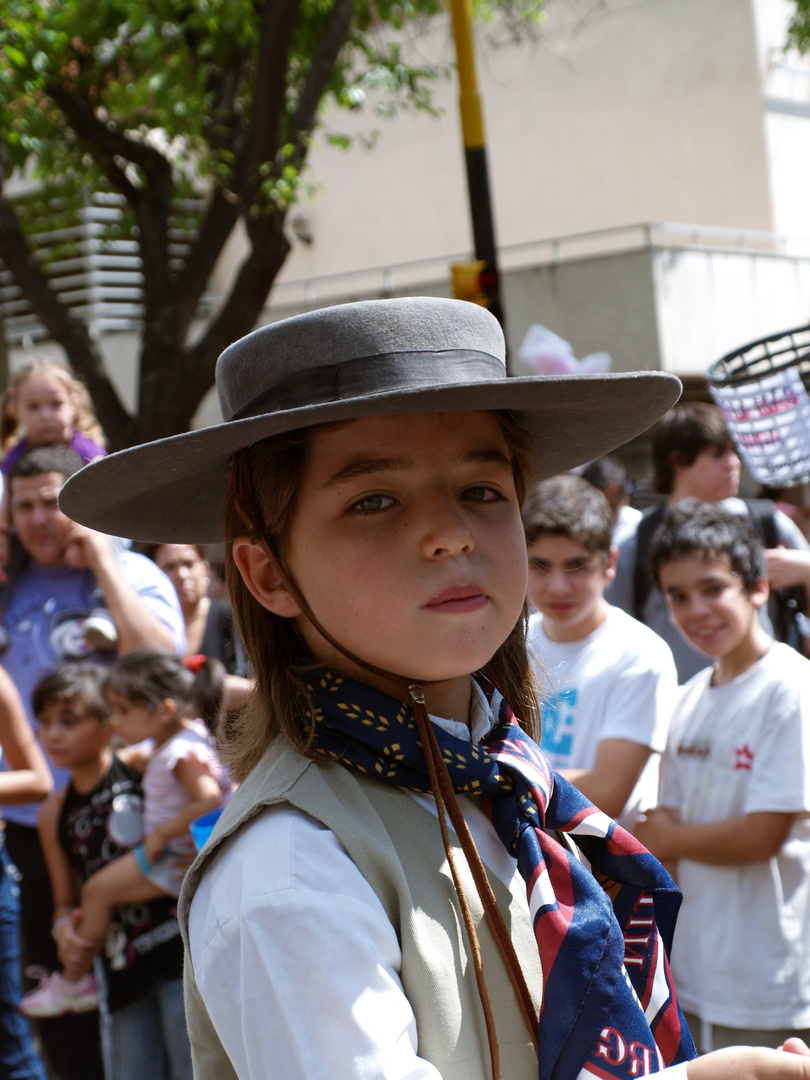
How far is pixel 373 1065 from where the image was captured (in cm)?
111

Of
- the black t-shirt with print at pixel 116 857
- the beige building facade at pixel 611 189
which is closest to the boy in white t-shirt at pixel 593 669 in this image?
the black t-shirt with print at pixel 116 857

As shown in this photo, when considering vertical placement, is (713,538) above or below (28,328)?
below

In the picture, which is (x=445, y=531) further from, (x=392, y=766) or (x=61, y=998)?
(x=61, y=998)

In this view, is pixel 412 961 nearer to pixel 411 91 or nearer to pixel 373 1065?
pixel 373 1065

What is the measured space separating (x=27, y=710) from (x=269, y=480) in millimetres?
2708

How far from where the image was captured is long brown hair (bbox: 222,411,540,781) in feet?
4.66

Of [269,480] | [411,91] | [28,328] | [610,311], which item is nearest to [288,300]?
[28,328]

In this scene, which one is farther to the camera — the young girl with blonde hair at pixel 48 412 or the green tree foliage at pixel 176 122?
the green tree foliage at pixel 176 122

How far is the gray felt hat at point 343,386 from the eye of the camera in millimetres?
1276

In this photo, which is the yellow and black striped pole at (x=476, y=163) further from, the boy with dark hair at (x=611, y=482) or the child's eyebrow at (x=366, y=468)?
the child's eyebrow at (x=366, y=468)

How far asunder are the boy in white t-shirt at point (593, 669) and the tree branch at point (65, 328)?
222 inches

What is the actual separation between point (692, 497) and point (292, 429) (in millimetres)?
3154

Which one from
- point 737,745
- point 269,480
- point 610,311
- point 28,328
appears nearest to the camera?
point 269,480

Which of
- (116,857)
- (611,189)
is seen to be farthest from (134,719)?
(611,189)
